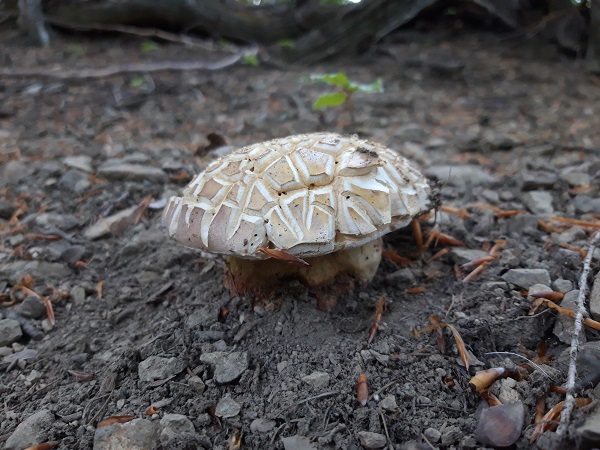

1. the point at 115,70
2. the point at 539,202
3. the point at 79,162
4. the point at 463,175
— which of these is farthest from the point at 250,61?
the point at 539,202

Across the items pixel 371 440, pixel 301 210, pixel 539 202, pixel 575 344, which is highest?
pixel 301 210

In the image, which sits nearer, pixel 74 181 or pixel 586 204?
pixel 586 204

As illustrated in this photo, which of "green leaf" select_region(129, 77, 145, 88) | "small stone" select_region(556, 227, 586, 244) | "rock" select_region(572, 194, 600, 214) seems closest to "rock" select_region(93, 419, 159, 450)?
"small stone" select_region(556, 227, 586, 244)

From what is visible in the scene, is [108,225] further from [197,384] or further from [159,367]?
[197,384]

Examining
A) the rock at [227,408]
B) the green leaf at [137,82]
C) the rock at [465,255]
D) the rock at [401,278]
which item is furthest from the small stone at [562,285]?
the green leaf at [137,82]

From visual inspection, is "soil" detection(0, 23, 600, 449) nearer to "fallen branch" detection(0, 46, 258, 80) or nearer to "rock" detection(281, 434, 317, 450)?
"rock" detection(281, 434, 317, 450)

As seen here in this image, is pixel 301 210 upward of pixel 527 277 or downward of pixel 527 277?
upward

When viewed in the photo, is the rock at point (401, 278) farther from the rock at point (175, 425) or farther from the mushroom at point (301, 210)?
the rock at point (175, 425)
